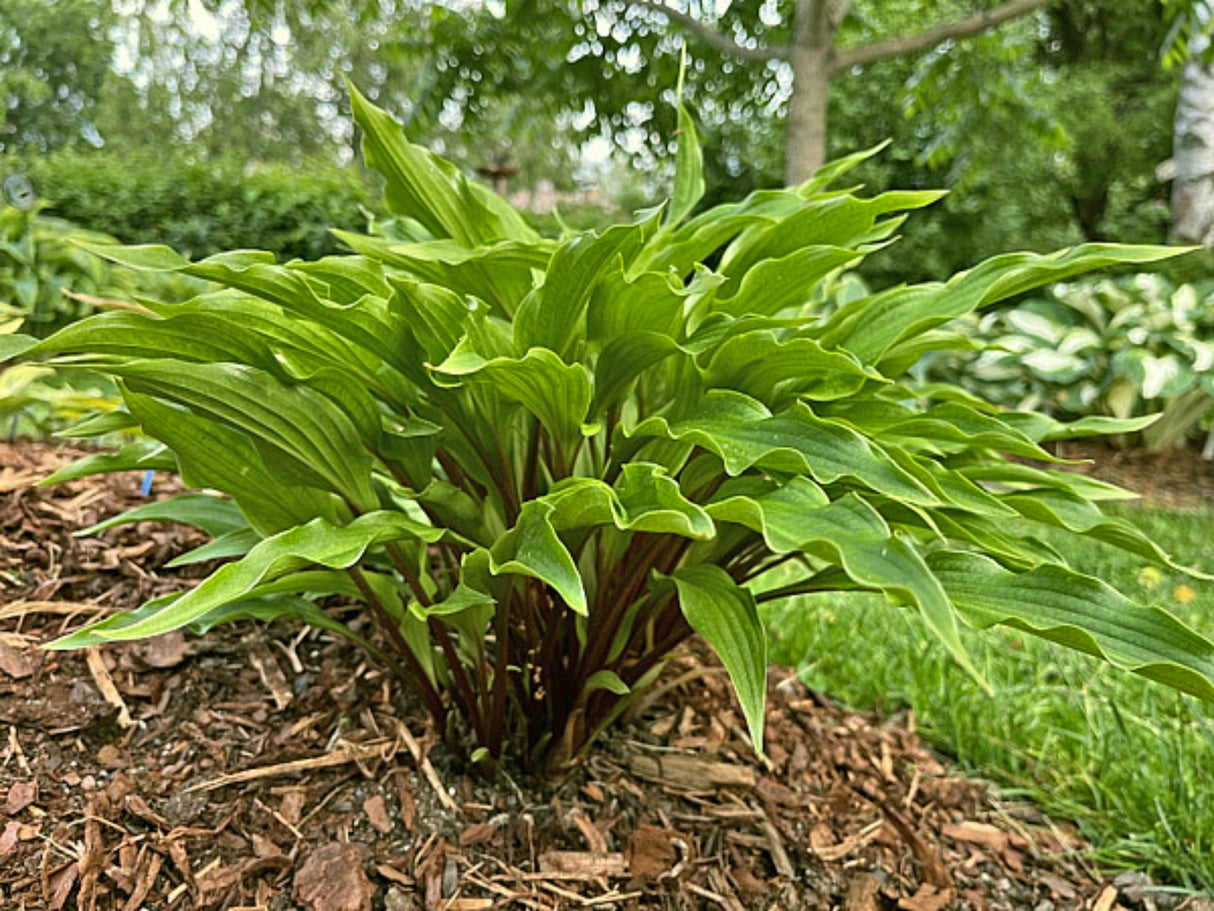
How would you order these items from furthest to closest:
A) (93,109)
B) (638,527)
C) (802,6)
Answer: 1. (93,109)
2. (802,6)
3. (638,527)

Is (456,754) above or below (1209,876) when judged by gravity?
above

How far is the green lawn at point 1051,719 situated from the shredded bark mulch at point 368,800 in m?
0.08

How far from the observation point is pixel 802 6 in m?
4.05

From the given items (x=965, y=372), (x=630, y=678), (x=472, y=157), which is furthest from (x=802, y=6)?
(x=472, y=157)

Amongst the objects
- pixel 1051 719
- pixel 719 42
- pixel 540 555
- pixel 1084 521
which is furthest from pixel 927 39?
pixel 540 555

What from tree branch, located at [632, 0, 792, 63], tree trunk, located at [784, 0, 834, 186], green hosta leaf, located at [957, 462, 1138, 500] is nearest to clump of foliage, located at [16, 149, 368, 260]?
tree branch, located at [632, 0, 792, 63]

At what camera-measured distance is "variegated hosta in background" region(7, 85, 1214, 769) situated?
2.87ft

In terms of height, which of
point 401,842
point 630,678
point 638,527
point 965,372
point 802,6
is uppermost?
point 802,6

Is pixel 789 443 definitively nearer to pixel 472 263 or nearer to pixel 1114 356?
pixel 472 263

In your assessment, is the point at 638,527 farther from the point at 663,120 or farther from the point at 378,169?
the point at 663,120

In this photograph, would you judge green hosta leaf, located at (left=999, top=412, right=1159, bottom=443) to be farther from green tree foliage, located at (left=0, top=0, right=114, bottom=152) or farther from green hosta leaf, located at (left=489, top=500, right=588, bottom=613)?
green tree foliage, located at (left=0, top=0, right=114, bottom=152)

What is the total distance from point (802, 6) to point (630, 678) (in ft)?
12.2

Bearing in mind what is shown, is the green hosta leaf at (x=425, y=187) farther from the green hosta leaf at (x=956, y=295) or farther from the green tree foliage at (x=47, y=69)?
the green tree foliage at (x=47, y=69)

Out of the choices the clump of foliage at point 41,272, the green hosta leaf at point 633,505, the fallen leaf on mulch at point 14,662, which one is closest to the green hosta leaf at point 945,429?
the green hosta leaf at point 633,505
